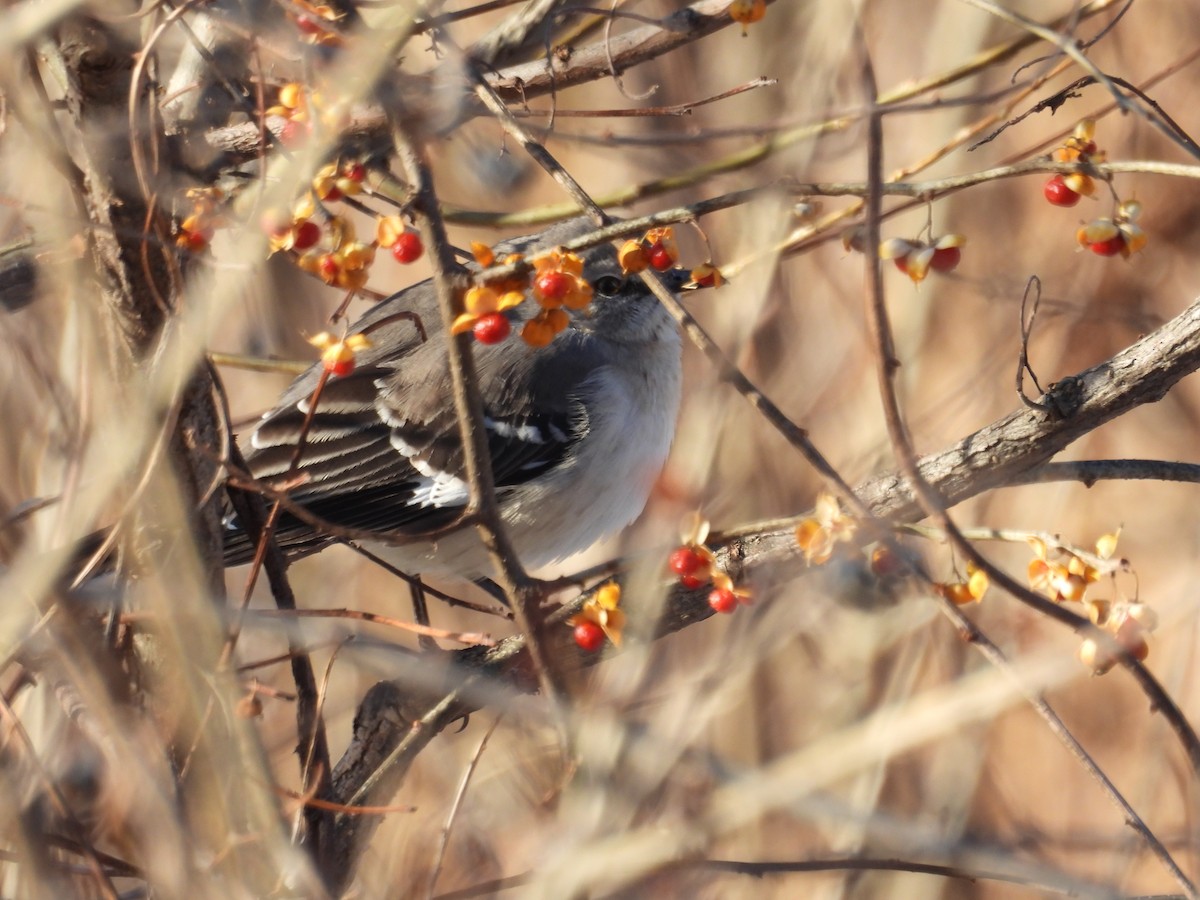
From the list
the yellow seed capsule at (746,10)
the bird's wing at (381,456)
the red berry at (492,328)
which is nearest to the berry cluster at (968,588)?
the red berry at (492,328)

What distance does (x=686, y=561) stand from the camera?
1.87 metres

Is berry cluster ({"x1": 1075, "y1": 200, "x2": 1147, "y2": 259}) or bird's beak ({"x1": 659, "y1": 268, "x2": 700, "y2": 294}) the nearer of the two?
berry cluster ({"x1": 1075, "y1": 200, "x2": 1147, "y2": 259})

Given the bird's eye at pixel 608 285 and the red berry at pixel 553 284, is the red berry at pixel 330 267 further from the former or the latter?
the bird's eye at pixel 608 285

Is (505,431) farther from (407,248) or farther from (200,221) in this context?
(200,221)

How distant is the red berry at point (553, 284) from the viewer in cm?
165

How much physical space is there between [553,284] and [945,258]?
2.19 ft

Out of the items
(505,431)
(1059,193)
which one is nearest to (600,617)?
(1059,193)

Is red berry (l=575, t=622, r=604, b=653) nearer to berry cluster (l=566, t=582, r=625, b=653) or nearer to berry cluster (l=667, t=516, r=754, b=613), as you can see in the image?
Result: berry cluster (l=566, t=582, r=625, b=653)

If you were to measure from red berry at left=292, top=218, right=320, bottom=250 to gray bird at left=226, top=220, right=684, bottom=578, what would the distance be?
114 centimetres

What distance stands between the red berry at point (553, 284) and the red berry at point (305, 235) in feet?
1.54

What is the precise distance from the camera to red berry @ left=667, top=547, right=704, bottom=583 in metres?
1.87

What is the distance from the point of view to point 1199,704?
398cm

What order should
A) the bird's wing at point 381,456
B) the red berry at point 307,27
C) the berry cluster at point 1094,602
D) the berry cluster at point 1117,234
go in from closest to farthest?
1. the berry cluster at point 1094,602
2. the red berry at point 307,27
3. the berry cluster at point 1117,234
4. the bird's wing at point 381,456

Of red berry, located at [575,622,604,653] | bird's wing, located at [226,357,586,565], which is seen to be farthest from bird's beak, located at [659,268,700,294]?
red berry, located at [575,622,604,653]
